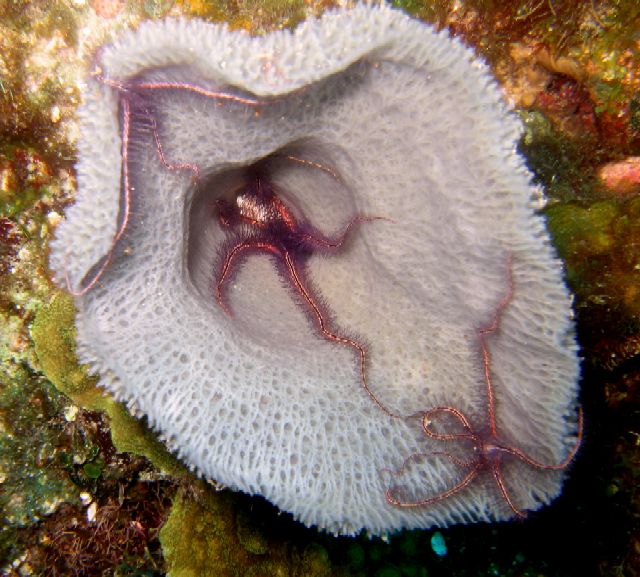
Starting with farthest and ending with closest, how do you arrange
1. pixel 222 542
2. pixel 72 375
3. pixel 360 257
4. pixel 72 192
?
1. pixel 222 542
2. pixel 360 257
3. pixel 72 375
4. pixel 72 192

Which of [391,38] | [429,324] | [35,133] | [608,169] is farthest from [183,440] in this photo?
[608,169]

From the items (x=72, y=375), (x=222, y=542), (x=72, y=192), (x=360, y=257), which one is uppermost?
(x=72, y=192)

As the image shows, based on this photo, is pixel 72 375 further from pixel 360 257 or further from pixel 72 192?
pixel 360 257

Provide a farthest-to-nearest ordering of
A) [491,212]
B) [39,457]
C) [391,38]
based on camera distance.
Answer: [39,457] → [491,212] → [391,38]

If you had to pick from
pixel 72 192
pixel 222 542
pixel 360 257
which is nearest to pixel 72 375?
pixel 72 192

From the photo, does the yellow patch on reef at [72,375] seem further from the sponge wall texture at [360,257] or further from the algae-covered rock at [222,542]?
the algae-covered rock at [222,542]

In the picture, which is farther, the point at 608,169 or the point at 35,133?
the point at 608,169

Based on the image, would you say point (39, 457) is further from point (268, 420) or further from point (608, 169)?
point (608, 169)
